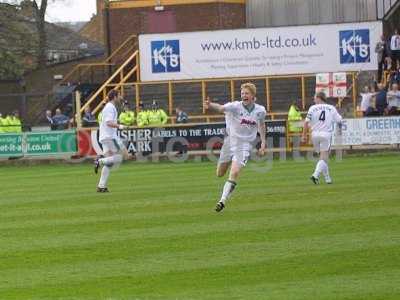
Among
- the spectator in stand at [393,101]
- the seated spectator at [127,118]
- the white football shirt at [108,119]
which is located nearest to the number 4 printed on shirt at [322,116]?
the white football shirt at [108,119]

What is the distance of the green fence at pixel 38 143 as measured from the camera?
4128 centimetres

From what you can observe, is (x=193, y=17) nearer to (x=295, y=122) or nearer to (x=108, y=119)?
(x=295, y=122)

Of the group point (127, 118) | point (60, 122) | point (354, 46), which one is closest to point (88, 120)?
point (60, 122)

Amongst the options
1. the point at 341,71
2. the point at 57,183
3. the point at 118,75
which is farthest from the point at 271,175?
the point at 118,75

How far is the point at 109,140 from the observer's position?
24672mm

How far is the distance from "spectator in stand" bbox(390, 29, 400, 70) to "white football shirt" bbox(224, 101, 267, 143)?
78.6 ft

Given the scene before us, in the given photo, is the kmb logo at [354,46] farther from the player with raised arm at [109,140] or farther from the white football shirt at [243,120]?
the white football shirt at [243,120]

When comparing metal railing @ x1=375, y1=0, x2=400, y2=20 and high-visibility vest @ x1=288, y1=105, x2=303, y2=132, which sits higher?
metal railing @ x1=375, y1=0, x2=400, y2=20

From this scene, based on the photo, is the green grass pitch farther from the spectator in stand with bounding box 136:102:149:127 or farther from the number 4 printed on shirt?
the spectator in stand with bounding box 136:102:149:127

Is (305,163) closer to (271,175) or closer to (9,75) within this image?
(271,175)

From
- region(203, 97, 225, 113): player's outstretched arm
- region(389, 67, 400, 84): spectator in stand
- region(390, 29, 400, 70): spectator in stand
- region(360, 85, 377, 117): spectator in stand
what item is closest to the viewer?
region(203, 97, 225, 113): player's outstretched arm

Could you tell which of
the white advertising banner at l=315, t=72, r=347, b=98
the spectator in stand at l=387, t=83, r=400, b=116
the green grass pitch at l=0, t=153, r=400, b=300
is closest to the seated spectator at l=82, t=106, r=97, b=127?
the white advertising banner at l=315, t=72, r=347, b=98

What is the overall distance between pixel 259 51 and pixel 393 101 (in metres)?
9.87

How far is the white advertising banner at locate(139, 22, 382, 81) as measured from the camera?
46438 mm
